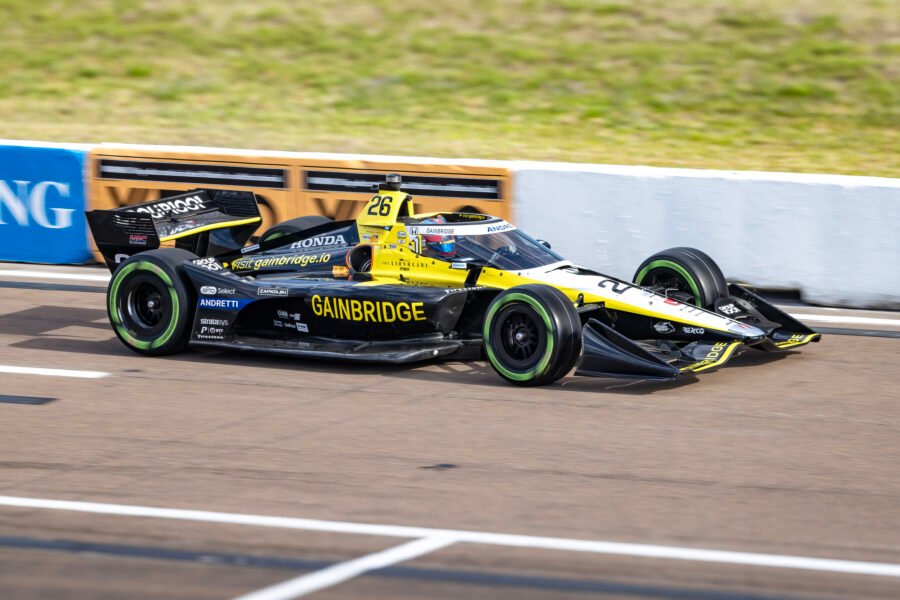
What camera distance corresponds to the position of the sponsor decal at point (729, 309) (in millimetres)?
10930

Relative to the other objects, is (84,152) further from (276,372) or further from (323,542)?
(323,542)

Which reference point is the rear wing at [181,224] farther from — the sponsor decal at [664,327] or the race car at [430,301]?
the sponsor decal at [664,327]

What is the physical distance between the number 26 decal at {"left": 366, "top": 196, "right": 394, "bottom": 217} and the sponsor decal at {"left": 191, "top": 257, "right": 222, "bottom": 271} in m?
1.32

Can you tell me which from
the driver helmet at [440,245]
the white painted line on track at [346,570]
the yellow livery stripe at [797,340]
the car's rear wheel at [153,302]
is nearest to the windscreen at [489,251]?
the driver helmet at [440,245]

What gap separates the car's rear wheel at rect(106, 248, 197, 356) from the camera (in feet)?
35.8

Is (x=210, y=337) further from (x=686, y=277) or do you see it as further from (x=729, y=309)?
(x=729, y=309)

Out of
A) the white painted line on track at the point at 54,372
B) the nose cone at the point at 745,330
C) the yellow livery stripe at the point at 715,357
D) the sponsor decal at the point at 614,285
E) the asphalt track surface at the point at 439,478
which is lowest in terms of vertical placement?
the asphalt track surface at the point at 439,478

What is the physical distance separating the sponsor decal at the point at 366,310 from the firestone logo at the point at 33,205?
548 centimetres

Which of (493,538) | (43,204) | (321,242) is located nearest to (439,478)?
(493,538)

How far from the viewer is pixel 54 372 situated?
10.5 m

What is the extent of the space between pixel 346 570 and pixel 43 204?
10029 mm

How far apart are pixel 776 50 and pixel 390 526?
17008 mm

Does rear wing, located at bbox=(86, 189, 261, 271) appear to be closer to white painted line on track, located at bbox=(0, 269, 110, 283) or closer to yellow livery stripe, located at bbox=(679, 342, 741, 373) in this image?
white painted line on track, located at bbox=(0, 269, 110, 283)

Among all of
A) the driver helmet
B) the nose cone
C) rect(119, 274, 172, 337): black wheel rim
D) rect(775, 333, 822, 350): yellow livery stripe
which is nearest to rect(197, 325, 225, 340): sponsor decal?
rect(119, 274, 172, 337): black wheel rim
